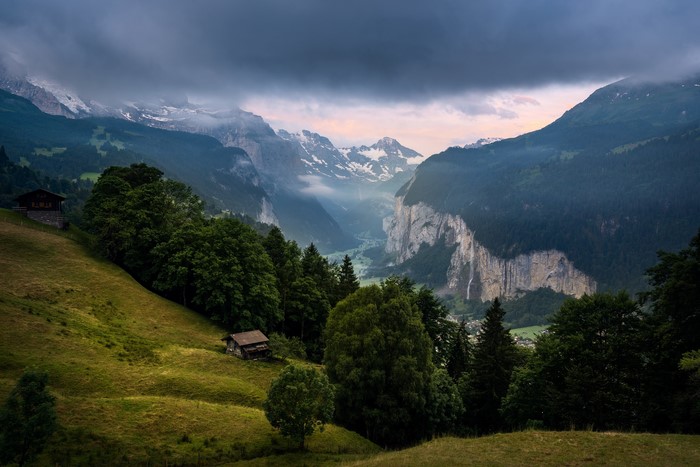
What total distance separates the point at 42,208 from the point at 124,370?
58.0 meters

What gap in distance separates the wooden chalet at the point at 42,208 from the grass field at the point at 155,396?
20224 mm

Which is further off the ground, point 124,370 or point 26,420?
point 26,420

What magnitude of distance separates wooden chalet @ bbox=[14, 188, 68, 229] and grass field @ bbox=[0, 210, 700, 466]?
2022 cm

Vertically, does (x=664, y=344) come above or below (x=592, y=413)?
above

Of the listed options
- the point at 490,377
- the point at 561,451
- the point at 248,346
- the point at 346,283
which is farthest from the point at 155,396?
the point at 346,283

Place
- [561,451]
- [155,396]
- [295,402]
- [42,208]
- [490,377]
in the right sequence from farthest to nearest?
1. [42,208]
2. [490,377]
3. [155,396]
4. [295,402]
5. [561,451]

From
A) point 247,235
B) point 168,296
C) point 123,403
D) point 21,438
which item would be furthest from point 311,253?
point 21,438

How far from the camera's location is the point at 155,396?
38.2 m

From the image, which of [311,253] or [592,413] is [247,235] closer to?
[311,253]

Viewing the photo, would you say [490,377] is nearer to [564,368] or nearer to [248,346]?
[564,368]

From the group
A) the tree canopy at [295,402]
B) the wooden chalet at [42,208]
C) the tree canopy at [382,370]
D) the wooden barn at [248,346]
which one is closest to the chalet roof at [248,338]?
the wooden barn at [248,346]

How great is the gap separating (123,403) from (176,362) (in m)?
12.5

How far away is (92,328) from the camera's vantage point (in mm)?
48375

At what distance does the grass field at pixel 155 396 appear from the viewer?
91.4 feet
